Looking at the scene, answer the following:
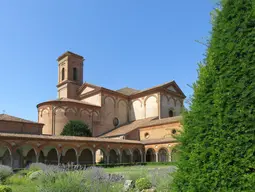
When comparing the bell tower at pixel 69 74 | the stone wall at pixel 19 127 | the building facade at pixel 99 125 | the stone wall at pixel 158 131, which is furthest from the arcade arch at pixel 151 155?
the bell tower at pixel 69 74

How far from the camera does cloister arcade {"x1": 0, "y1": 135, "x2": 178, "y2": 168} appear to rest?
24312mm

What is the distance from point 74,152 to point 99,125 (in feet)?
25.4

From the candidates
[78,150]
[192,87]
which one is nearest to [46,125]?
[78,150]

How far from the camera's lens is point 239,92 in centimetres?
326

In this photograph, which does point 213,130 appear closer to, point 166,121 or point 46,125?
point 166,121

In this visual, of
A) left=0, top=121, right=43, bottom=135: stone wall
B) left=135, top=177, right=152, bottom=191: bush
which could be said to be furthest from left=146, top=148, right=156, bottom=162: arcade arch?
left=135, top=177, right=152, bottom=191: bush

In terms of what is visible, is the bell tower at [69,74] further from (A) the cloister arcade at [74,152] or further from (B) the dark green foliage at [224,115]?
(B) the dark green foliage at [224,115]

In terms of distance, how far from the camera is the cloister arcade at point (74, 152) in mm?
24312

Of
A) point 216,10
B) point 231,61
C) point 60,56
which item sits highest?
point 60,56

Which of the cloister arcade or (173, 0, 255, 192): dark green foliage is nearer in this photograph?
(173, 0, 255, 192): dark green foliage

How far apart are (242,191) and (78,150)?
82.5 feet

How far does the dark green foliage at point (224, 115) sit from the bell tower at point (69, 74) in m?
39.3

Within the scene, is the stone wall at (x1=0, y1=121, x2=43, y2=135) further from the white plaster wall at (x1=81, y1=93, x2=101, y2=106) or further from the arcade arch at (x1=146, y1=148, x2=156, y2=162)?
the arcade arch at (x1=146, y1=148, x2=156, y2=162)

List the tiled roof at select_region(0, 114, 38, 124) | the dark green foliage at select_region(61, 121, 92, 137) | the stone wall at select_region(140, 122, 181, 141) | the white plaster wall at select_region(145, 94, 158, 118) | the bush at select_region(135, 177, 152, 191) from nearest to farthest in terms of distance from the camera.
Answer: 1. the bush at select_region(135, 177, 152, 191)
2. the tiled roof at select_region(0, 114, 38, 124)
3. the stone wall at select_region(140, 122, 181, 141)
4. the dark green foliage at select_region(61, 121, 92, 137)
5. the white plaster wall at select_region(145, 94, 158, 118)
